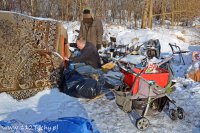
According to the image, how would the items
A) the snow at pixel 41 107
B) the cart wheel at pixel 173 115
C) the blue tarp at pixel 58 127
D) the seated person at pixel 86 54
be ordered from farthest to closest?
the seated person at pixel 86 54
the snow at pixel 41 107
the cart wheel at pixel 173 115
the blue tarp at pixel 58 127

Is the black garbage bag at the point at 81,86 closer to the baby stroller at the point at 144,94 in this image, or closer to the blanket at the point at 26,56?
the blanket at the point at 26,56

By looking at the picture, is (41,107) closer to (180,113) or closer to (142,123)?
(142,123)

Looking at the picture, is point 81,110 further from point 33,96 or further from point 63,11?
point 63,11

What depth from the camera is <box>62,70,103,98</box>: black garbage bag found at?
7285 mm

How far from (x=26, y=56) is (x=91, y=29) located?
2.58 meters

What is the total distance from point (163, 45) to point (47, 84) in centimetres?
983

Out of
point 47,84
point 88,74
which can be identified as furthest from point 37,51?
point 88,74

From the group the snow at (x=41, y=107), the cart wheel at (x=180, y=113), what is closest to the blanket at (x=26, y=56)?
the snow at (x=41, y=107)

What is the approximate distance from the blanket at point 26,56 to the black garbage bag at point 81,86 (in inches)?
18.6

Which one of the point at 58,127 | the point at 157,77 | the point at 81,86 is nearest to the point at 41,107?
the point at 81,86

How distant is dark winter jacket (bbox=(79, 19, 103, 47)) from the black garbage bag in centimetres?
231

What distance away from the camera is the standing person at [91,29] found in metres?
9.50

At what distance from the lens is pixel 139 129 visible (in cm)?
561

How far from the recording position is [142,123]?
5570 millimetres
